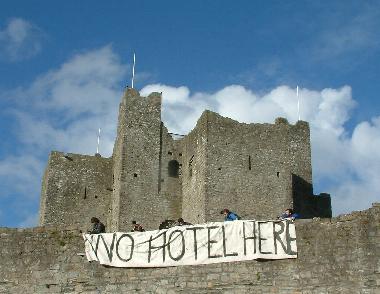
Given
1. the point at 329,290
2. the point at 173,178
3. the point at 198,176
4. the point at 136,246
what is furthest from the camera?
the point at 173,178

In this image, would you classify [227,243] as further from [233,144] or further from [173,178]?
[173,178]

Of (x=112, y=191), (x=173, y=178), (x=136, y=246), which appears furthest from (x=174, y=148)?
(x=136, y=246)

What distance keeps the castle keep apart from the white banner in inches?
637

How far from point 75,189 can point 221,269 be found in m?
24.8

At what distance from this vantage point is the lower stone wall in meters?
17.3

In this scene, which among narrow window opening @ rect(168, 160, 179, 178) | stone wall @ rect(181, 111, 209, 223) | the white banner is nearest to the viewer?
the white banner

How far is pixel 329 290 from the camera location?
675 inches

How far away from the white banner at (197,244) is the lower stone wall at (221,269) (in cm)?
18

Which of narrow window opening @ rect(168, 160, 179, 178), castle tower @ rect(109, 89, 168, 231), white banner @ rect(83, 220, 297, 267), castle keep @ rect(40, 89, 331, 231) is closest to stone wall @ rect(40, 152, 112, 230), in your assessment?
castle keep @ rect(40, 89, 331, 231)

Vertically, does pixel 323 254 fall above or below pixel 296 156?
below

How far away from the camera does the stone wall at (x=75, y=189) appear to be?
4075 cm

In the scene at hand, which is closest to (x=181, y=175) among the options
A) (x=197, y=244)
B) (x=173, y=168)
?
(x=173, y=168)

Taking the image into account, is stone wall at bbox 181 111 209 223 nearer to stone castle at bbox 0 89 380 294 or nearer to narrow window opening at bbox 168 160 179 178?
stone castle at bbox 0 89 380 294

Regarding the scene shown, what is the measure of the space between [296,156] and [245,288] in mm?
23942
